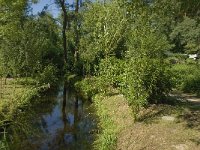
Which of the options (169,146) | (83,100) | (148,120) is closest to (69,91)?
(83,100)

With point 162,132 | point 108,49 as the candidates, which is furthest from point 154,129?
point 108,49

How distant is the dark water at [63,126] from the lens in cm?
1424

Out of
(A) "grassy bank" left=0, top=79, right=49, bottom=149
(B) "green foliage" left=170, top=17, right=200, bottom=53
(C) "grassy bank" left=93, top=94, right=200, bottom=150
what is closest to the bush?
(A) "grassy bank" left=0, top=79, right=49, bottom=149

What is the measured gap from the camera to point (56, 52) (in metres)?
41.4

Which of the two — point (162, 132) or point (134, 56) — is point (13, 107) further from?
point (162, 132)

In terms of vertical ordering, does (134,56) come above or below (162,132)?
above

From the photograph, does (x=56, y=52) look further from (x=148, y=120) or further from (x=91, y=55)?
(x=148, y=120)

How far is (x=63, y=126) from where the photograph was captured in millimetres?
17609

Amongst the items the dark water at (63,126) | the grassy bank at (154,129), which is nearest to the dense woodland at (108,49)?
the grassy bank at (154,129)

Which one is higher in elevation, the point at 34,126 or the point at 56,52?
the point at 56,52

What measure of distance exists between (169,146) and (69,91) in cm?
2014

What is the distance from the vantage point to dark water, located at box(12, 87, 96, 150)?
1424 centimetres

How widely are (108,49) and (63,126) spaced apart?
620cm

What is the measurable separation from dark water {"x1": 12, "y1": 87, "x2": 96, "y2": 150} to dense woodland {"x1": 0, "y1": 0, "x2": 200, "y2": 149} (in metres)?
1.34
